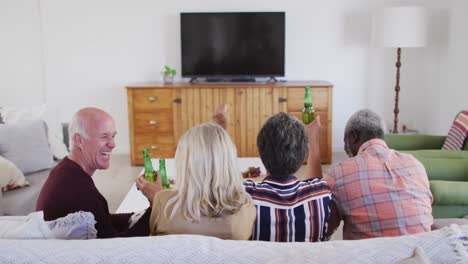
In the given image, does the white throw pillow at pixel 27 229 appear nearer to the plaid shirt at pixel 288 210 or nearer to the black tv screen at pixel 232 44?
the plaid shirt at pixel 288 210

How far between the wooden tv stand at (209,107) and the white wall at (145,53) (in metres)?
0.53

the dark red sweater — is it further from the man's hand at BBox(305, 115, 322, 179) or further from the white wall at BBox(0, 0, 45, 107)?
the white wall at BBox(0, 0, 45, 107)

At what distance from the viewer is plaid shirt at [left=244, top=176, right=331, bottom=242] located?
1.73 metres

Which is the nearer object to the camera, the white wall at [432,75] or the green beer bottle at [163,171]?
the green beer bottle at [163,171]

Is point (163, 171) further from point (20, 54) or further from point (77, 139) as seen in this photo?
point (20, 54)

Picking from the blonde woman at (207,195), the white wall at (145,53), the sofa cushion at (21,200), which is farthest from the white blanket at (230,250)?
the white wall at (145,53)

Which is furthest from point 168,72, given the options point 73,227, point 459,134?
point 73,227

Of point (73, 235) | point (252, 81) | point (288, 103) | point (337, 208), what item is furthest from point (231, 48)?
point (73, 235)

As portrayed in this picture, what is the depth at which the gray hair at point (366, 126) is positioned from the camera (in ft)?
7.60

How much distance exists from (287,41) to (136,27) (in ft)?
5.44

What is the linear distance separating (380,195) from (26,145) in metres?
2.51

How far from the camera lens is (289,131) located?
5.98ft

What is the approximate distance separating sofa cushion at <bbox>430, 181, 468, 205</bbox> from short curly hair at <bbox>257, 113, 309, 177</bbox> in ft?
3.15

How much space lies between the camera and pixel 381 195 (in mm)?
1942
